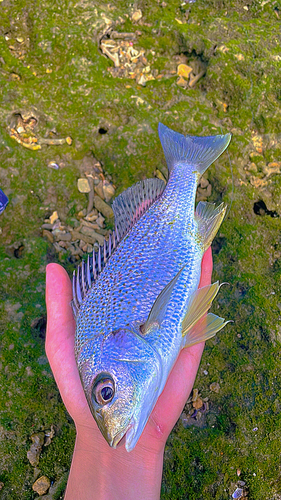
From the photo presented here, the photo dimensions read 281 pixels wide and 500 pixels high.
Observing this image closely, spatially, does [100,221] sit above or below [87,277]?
below

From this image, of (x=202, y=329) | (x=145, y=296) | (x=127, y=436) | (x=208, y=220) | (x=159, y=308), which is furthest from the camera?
(x=208, y=220)

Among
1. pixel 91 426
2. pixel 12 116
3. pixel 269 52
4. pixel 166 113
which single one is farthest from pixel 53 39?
pixel 91 426

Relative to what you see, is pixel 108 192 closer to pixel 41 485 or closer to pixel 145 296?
pixel 145 296

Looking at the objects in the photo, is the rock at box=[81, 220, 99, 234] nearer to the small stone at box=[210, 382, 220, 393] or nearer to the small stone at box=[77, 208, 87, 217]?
the small stone at box=[77, 208, 87, 217]

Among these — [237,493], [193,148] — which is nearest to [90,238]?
[193,148]

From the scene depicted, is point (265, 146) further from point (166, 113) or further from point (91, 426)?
point (91, 426)

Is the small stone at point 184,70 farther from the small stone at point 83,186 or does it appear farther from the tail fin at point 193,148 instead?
the small stone at point 83,186
